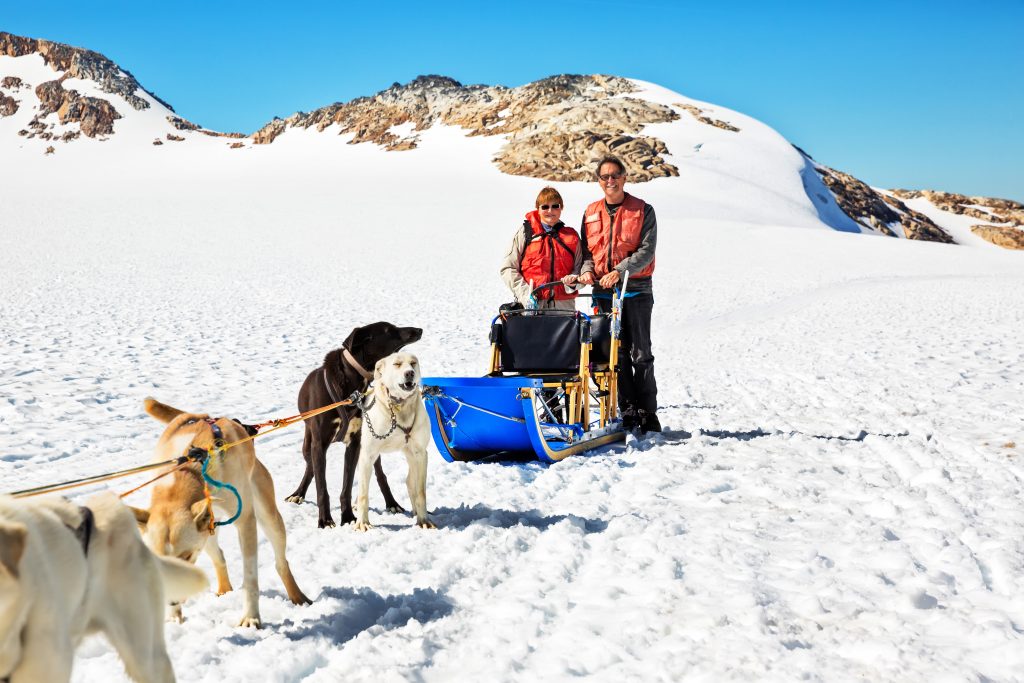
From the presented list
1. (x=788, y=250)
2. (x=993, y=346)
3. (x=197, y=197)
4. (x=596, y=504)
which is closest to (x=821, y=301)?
(x=993, y=346)

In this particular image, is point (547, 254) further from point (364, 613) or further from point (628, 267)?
point (364, 613)

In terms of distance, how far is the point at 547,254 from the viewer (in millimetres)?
6660

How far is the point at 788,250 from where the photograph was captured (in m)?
29.5

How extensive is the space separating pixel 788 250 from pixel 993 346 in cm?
1801

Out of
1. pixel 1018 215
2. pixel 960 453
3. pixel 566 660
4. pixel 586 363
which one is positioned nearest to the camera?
pixel 566 660

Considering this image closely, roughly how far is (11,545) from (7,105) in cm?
10116

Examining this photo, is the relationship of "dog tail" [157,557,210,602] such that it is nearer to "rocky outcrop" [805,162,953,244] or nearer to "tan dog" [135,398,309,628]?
"tan dog" [135,398,309,628]

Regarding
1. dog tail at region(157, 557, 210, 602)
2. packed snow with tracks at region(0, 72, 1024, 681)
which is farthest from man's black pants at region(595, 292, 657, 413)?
dog tail at region(157, 557, 210, 602)

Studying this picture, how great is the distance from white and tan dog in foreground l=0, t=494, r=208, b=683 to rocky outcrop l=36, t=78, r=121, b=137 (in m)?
87.6

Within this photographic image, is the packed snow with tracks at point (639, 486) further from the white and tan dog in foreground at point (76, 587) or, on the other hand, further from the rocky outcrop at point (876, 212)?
the rocky outcrop at point (876, 212)

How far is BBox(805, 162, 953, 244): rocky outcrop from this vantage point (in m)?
57.5

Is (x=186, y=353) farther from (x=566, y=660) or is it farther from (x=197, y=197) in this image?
(x=197, y=197)

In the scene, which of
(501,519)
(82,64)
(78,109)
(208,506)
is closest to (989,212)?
(501,519)

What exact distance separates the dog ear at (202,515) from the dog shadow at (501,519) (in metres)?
1.92
